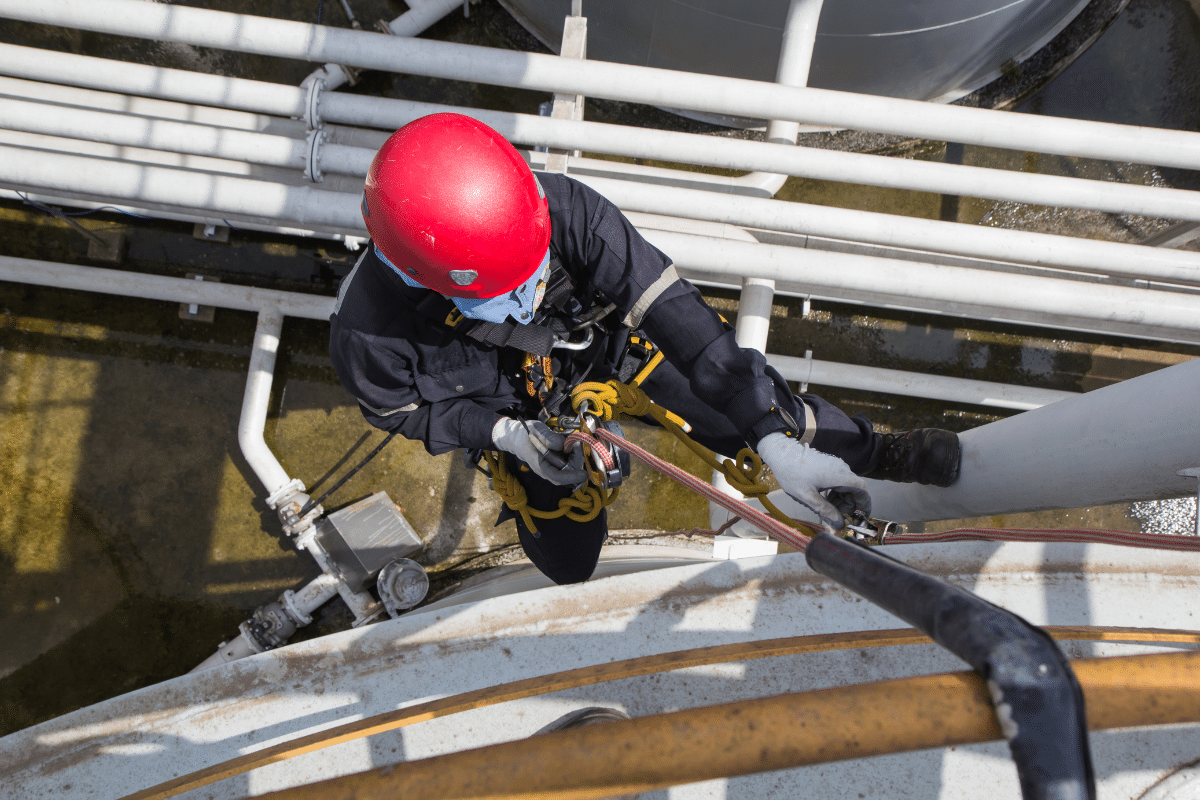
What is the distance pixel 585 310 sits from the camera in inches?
76.9

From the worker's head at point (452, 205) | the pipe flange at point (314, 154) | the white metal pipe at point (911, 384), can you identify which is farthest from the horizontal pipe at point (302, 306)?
the worker's head at point (452, 205)

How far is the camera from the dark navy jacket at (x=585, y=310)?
167 cm

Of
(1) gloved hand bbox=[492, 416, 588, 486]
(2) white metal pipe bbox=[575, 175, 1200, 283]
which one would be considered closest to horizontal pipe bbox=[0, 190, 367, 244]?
(1) gloved hand bbox=[492, 416, 588, 486]

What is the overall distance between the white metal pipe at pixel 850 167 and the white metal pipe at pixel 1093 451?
102cm

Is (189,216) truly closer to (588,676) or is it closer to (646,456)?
(646,456)

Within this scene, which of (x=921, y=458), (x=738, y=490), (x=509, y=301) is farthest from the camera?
(x=921, y=458)

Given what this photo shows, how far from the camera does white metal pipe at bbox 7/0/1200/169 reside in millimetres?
2076

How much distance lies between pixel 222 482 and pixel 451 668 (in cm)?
268

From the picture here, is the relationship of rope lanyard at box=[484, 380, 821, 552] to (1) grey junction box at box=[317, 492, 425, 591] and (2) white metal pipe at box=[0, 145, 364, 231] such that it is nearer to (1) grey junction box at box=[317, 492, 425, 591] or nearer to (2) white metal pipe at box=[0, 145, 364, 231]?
(2) white metal pipe at box=[0, 145, 364, 231]

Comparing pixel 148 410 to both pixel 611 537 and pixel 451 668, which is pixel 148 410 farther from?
pixel 451 668

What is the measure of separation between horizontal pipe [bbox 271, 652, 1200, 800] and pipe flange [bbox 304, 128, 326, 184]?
2.17 meters

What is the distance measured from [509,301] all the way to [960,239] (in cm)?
172

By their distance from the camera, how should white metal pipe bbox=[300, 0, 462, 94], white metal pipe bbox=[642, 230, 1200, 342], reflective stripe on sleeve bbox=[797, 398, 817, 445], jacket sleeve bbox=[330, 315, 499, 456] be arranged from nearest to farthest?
jacket sleeve bbox=[330, 315, 499, 456] < reflective stripe on sleeve bbox=[797, 398, 817, 445] < white metal pipe bbox=[642, 230, 1200, 342] < white metal pipe bbox=[300, 0, 462, 94]

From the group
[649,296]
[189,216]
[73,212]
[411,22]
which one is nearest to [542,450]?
[649,296]
